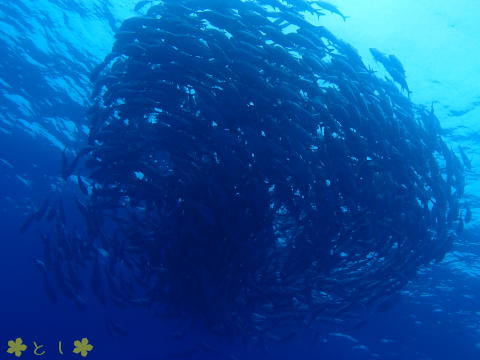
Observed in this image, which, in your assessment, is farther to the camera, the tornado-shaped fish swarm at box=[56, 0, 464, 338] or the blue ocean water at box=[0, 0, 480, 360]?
the blue ocean water at box=[0, 0, 480, 360]

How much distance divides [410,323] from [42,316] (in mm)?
19436

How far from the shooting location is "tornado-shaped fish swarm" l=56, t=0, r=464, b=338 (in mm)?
6980

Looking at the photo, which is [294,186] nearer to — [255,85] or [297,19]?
[255,85]

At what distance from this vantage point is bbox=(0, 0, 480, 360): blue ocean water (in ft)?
33.8

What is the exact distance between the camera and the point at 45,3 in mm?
11242

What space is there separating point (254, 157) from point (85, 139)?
941cm

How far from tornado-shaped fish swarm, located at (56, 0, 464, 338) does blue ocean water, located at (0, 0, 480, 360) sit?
7.30 feet

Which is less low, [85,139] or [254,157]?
[85,139]

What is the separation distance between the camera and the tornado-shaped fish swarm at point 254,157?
22.9ft

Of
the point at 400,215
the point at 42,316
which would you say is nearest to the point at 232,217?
the point at 400,215

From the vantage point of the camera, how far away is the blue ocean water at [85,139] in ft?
33.8

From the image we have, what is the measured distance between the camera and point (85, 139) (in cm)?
1494

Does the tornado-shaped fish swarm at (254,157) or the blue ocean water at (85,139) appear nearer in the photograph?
the tornado-shaped fish swarm at (254,157)

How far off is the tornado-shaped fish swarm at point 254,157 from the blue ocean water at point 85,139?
7.30 feet
